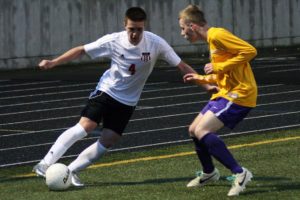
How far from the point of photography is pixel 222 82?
9805mm

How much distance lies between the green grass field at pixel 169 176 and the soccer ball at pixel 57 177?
0.30ft

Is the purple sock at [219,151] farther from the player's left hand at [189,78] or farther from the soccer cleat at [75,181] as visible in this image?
the soccer cleat at [75,181]

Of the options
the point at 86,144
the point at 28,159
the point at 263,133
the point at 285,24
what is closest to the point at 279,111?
the point at 263,133

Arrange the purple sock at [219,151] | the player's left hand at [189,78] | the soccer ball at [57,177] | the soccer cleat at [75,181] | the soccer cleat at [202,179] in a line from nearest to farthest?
the purple sock at [219,151] < the player's left hand at [189,78] < the soccer ball at [57,177] < the soccer cleat at [202,179] < the soccer cleat at [75,181]

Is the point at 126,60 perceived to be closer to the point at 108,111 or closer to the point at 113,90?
the point at 113,90

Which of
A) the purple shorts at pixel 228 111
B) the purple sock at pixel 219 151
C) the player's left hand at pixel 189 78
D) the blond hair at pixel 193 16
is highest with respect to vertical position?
the blond hair at pixel 193 16

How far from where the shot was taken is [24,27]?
3081cm

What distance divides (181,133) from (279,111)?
3.01 metres

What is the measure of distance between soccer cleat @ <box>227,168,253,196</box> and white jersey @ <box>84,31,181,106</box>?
5.09 feet

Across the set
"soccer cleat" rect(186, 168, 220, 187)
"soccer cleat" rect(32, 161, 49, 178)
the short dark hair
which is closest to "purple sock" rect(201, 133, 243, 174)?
"soccer cleat" rect(186, 168, 220, 187)

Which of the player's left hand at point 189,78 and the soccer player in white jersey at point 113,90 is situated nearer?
the player's left hand at point 189,78

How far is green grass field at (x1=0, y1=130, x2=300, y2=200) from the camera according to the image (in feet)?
31.7

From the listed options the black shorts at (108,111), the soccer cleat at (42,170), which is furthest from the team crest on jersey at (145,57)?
the soccer cleat at (42,170)

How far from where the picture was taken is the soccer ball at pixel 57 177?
998cm
